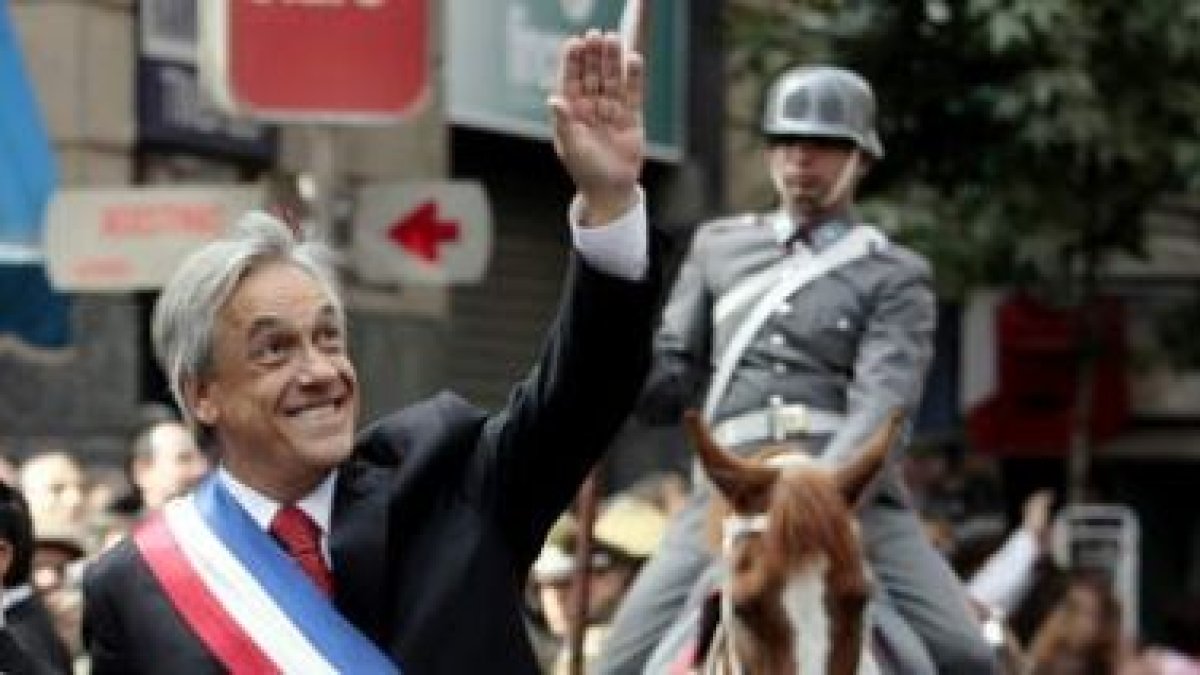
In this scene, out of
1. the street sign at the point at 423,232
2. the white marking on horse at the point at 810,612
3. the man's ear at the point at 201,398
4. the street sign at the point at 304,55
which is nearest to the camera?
the man's ear at the point at 201,398

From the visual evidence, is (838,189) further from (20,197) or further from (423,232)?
(20,197)

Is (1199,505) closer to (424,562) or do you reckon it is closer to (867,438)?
(867,438)

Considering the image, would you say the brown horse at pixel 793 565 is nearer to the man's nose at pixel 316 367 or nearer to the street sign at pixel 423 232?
the man's nose at pixel 316 367

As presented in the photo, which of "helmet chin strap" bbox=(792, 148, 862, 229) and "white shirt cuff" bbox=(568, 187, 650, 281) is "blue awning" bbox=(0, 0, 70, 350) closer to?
"helmet chin strap" bbox=(792, 148, 862, 229)

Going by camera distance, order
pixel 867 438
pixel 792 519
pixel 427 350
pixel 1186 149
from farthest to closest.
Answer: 1. pixel 427 350
2. pixel 1186 149
3. pixel 867 438
4. pixel 792 519

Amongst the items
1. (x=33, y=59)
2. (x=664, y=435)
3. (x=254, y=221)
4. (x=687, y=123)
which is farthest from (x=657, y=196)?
(x=254, y=221)

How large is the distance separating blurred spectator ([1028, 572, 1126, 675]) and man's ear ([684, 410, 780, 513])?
331 inches

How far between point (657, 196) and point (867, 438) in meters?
16.3

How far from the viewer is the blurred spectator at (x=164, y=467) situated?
12078 mm

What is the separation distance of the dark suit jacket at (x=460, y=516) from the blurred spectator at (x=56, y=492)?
714 cm

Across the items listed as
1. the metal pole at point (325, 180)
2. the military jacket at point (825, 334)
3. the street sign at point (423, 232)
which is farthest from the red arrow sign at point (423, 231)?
the military jacket at point (825, 334)

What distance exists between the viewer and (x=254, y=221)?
17.3 feet

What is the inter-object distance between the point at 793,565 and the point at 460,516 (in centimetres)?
296

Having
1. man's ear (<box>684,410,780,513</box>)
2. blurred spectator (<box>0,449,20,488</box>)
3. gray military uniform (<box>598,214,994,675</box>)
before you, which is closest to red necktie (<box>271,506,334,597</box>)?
blurred spectator (<box>0,449,20,488</box>)
